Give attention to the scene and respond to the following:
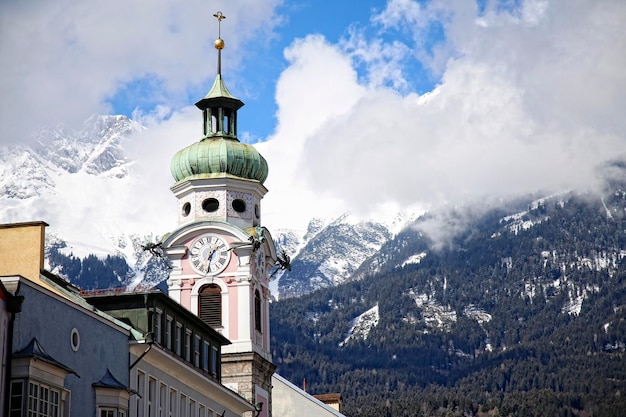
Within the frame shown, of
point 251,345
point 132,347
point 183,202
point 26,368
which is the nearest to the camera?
point 26,368

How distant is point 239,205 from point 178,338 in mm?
31584

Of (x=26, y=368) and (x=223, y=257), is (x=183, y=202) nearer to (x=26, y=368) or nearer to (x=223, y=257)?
(x=223, y=257)

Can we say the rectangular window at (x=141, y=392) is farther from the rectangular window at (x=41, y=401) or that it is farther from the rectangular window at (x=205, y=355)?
the rectangular window at (x=205, y=355)

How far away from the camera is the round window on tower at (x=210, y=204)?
102m

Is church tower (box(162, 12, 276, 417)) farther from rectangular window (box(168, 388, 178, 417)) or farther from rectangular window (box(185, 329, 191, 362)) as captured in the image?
rectangular window (box(168, 388, 178, 417))

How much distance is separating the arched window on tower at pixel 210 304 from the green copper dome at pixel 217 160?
7611mm

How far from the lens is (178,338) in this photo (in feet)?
234

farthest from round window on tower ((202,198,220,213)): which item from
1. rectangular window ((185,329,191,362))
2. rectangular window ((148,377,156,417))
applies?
rectangular window ((148,377,156,417))

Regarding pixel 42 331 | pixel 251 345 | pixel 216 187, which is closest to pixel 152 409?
pixel 42 331

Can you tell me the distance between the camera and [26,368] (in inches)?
2051

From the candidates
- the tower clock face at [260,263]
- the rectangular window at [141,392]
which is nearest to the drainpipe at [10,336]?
the rectangular window at [141,392]

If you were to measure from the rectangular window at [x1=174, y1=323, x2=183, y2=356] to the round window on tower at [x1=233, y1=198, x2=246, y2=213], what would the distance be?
30.5 meters

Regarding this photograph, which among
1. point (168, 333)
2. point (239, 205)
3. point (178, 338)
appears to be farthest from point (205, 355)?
point (239, 205)

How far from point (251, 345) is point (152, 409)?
104 feet
